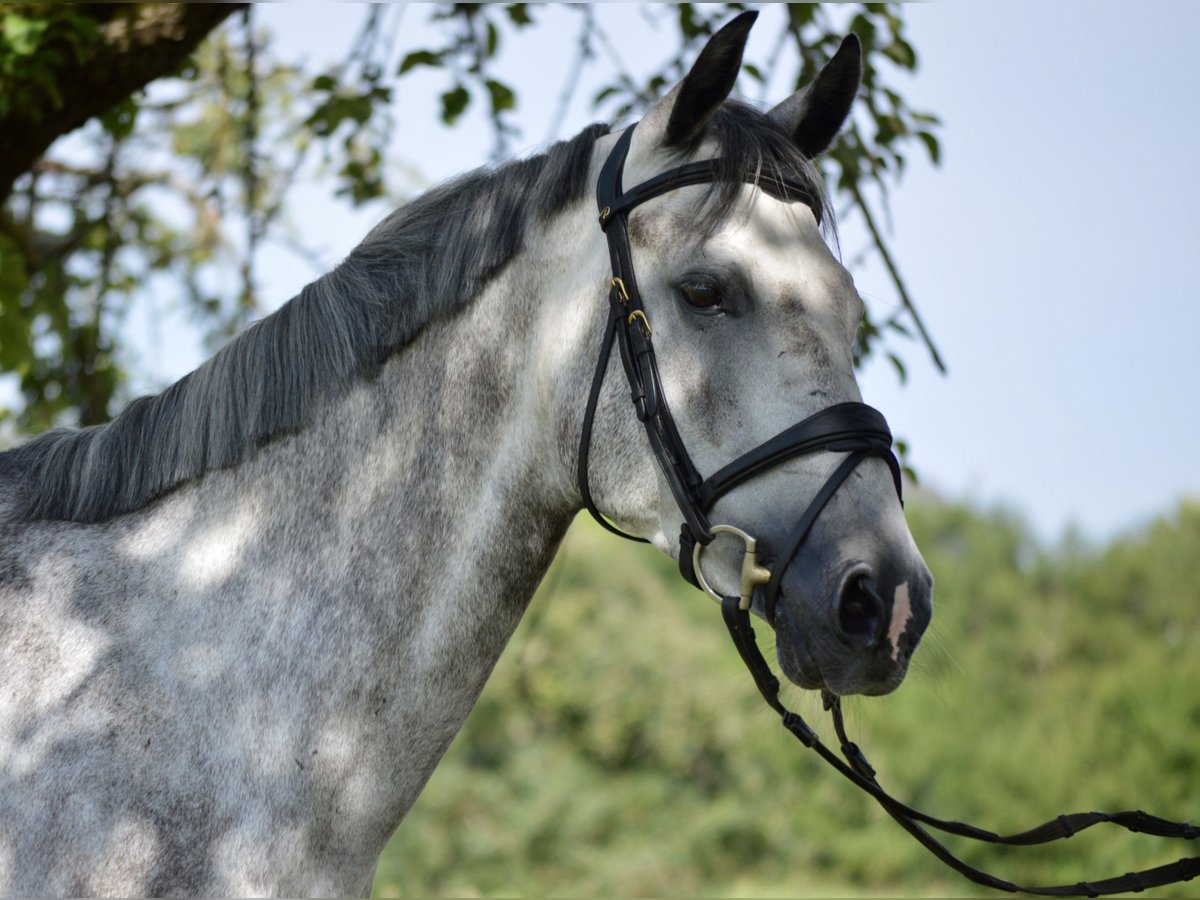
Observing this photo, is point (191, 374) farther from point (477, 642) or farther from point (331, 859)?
point (331, 859)

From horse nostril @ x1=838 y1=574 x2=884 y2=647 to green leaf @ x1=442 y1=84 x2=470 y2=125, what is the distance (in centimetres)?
404

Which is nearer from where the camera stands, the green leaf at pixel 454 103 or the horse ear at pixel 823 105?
the horse ear at pixel 823 105

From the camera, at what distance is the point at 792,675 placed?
7.88ft

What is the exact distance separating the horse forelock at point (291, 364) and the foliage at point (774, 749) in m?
16.0

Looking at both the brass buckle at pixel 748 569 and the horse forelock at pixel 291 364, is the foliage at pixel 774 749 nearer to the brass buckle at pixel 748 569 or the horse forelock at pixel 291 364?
the horse forelock at pixel 291 364

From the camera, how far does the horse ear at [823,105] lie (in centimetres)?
289

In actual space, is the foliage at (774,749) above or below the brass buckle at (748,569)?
below

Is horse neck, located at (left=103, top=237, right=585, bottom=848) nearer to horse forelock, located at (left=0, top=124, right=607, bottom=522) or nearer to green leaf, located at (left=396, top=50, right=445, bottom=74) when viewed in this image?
horse forelock, located at (left=0, top=124, right=607, bottom=522)

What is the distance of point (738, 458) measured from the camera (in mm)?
2443

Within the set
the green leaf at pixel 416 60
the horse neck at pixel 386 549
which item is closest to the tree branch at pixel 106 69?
the green leaf at pixel 416 60

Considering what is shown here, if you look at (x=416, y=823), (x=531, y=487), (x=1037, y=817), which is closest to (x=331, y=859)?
(x=531, y=487)

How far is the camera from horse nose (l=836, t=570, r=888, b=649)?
2.27m

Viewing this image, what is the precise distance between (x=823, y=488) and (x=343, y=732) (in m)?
1.24

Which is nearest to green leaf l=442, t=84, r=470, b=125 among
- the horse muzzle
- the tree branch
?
the tree branch
